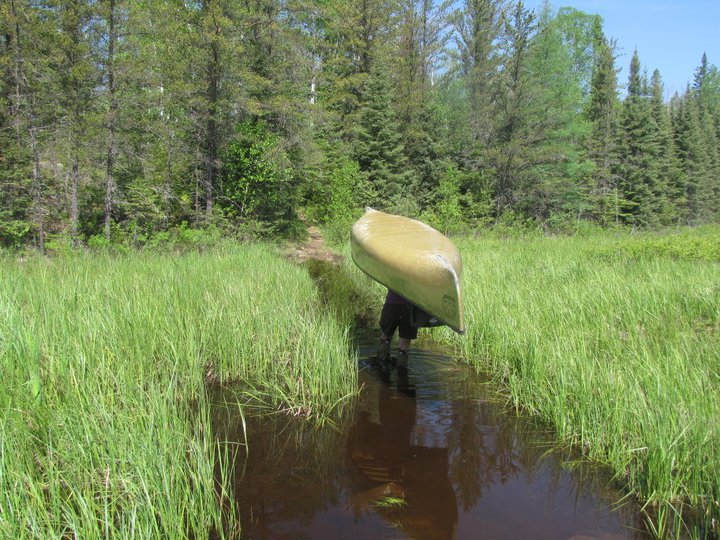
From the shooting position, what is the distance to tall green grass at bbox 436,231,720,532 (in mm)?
2762

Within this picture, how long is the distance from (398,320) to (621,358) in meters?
2.32

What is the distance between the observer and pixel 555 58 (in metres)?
26.4

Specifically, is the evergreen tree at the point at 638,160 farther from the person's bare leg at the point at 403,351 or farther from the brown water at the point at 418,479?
the brown water at the point at 418,479

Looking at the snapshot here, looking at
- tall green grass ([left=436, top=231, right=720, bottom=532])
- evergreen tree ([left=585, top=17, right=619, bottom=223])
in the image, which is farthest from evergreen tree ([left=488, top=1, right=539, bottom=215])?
tall green grass ([left=436, top=231, right=720, bottom=532])

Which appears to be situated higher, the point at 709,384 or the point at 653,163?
the point at 653,163

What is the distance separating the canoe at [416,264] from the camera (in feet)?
14.0

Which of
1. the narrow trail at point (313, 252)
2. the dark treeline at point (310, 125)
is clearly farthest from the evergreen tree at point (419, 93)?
the narrow trail at point (313, 252)

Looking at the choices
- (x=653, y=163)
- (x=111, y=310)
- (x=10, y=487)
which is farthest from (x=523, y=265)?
(x=653, y=163)

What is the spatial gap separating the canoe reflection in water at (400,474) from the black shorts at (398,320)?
1086 mm

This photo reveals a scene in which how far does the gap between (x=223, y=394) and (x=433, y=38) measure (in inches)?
1066

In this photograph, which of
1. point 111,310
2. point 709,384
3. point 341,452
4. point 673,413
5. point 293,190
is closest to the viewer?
point 673,413

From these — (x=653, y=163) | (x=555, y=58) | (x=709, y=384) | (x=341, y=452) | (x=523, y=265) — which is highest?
(x=555, y=58)

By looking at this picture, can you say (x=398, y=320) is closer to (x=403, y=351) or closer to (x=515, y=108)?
(x=403, y=351)

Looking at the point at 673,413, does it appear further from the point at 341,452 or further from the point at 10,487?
the point at 10,487
